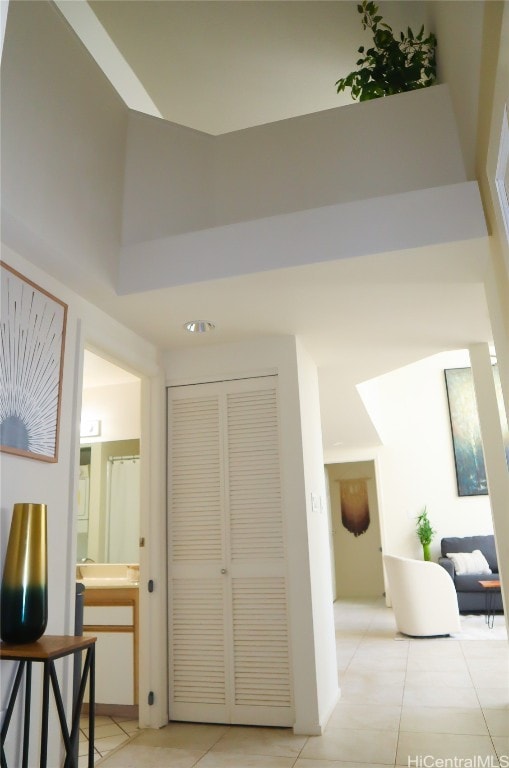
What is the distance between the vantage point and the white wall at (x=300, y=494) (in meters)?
3.22

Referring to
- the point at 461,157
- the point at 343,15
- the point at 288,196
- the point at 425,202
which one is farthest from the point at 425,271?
the point at 343,15

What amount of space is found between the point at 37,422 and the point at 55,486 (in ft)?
1.06

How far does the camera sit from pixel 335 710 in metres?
3.50

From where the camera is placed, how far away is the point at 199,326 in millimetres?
3453

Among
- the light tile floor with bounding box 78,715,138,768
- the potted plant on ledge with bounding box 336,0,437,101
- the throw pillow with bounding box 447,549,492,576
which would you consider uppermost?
the potted plant on ledge with bounding box 336,0,437,101

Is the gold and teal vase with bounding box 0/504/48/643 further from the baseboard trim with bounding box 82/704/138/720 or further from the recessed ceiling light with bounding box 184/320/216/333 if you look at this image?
the baseboard trim with bounding box 82/704/138/720

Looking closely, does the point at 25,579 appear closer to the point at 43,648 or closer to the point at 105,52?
the point at 43,648

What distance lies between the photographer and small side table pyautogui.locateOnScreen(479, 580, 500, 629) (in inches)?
251

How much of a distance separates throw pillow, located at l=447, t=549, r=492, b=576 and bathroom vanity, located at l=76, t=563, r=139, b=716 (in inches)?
199

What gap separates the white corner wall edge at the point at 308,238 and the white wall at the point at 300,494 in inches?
39.1

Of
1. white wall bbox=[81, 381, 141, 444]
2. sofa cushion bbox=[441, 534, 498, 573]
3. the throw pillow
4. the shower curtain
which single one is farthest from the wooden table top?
sofa cushion bbox=[441, 534, 498, 573]

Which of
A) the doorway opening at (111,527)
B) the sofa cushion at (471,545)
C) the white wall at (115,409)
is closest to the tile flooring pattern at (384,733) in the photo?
the doorway opening at (111,527)

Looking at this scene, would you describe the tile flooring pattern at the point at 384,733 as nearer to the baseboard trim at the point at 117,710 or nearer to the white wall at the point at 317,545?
the white wall at the point at 317,545

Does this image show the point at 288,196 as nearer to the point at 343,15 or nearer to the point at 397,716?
the point at 343,15
